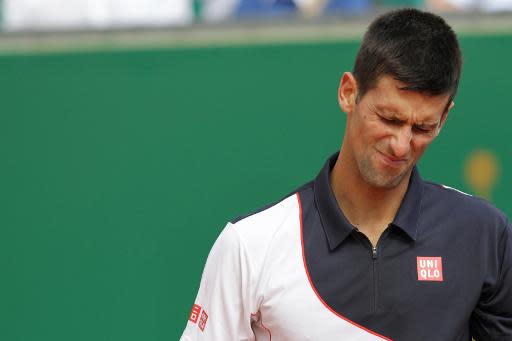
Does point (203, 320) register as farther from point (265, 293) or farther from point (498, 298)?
point (498, 298)

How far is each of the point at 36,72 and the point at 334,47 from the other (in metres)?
1.19

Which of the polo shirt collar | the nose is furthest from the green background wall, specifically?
the nose

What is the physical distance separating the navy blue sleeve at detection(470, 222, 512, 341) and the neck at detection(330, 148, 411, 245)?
256mm

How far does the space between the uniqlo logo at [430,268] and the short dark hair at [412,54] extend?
14.8 inches

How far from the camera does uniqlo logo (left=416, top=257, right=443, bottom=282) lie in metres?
2.44

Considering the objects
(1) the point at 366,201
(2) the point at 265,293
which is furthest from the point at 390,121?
(2) the point at 265,293

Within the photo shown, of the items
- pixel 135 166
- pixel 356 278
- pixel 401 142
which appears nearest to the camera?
pixel 401 142

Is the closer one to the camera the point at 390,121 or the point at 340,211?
the point at 390,121

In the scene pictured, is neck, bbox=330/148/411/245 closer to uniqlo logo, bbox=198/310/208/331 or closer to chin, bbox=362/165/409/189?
chin, bbox=362/165/409/189

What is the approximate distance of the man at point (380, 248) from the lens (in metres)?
2.38

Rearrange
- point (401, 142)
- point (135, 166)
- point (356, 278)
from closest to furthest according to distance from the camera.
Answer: point (401, 142) < point (356, 278) < point (135, 166)

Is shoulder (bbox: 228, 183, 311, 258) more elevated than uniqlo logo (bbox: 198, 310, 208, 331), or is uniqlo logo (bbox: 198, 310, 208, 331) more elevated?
shoulder (bbox: 228, 183, 311, 258)

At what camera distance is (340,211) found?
8.18 feet

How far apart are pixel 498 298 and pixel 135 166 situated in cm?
208
